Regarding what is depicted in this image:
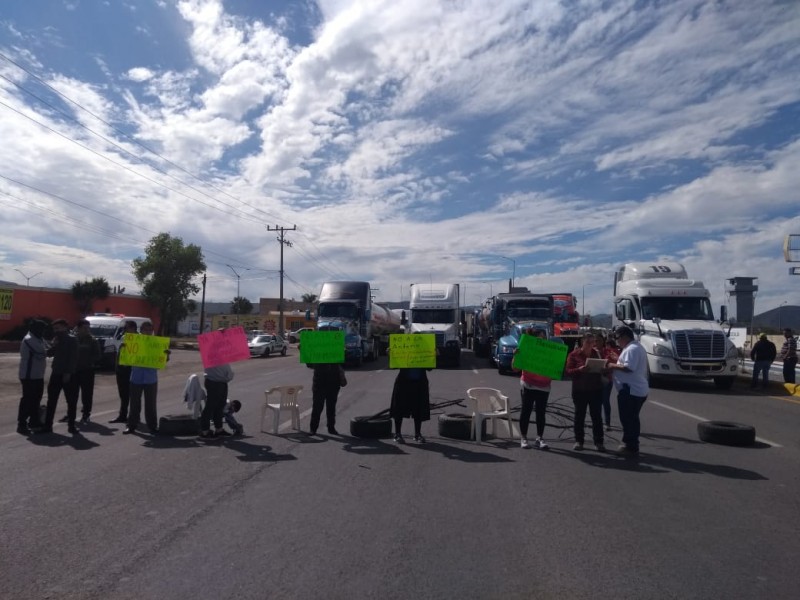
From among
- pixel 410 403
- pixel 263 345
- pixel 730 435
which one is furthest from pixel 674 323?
pixel 263 345

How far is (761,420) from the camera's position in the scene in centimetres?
1356

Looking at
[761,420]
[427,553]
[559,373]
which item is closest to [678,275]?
[761,420]

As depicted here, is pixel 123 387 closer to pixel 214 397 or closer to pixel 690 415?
pixel 214 397

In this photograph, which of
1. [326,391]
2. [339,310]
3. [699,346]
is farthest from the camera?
[339,310]

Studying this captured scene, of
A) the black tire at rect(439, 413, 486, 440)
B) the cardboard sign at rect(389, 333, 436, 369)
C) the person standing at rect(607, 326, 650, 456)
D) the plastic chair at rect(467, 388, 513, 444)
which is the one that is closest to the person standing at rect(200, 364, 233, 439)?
the cardboard sign at rect(389, 333, 436, 369)

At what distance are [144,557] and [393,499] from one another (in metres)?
2.63

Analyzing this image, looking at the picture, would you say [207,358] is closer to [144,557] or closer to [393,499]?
[393,499]

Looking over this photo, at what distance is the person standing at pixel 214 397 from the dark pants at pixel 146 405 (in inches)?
40.5

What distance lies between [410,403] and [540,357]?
2151mm

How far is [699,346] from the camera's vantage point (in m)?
19.3

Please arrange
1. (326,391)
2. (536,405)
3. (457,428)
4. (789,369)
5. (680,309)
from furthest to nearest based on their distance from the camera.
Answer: (680,309), (789,369), (326,391), (457,428), (536,405)

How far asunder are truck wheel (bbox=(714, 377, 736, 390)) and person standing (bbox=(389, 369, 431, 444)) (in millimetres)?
13101

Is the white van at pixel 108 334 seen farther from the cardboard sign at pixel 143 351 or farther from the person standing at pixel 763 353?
the person standing at pixel 763 353

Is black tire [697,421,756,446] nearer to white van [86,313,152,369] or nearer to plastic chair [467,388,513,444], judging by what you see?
plastic chair [467,388,513,444]
